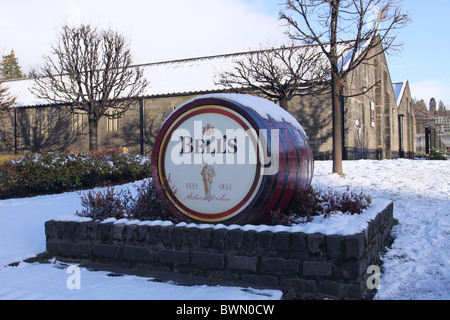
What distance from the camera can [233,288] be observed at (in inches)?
164

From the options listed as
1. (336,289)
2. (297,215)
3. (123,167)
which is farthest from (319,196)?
(123,167)

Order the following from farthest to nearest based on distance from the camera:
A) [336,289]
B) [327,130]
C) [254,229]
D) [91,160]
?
[327,130] → [91,160] → [254,229] → [336,289]

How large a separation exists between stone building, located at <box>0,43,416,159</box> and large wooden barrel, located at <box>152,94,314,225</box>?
14138 millimetres

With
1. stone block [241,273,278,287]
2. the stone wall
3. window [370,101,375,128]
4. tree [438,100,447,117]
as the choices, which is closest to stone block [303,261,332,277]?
the stone wall

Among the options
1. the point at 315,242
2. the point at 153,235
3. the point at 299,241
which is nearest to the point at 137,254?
the point at 153,235

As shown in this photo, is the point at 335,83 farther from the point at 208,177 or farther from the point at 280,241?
the point at 280,241

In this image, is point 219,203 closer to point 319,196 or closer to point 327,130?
point 319,196

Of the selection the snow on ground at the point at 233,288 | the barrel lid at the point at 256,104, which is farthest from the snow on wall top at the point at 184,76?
the barrel lid at the point at 256,104

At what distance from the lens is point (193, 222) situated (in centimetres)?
516

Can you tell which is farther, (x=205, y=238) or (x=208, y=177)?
(x=208, y=177)

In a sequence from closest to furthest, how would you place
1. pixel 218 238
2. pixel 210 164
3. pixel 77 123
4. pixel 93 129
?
pixel 218 238 < pixel 210 164 < pixel 93 129 < pixel 77 123

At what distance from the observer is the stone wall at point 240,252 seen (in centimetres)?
403

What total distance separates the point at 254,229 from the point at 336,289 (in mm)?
1085

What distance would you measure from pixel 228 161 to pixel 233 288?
1.63 meters
